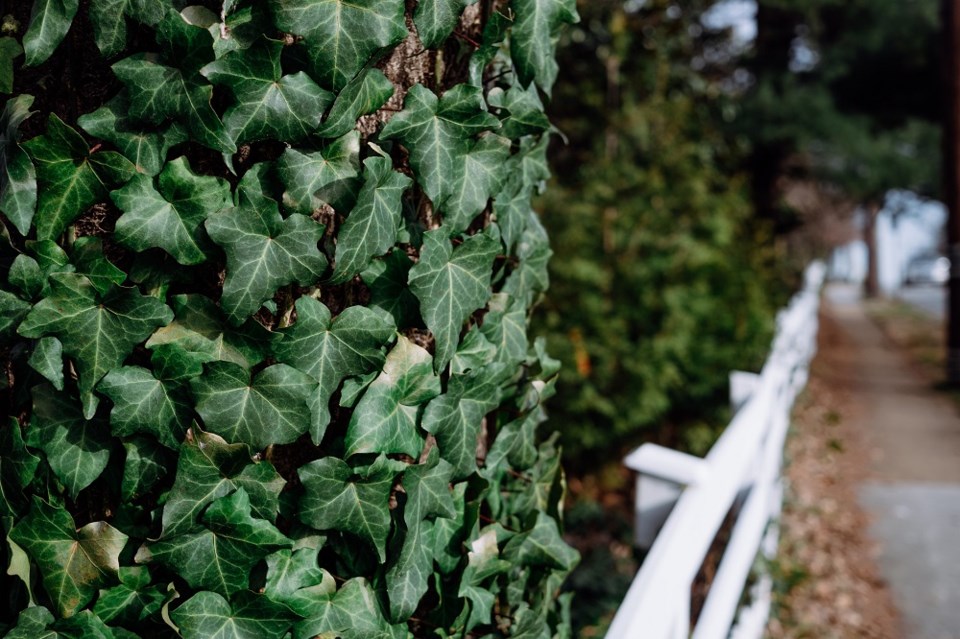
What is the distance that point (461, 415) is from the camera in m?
1.21

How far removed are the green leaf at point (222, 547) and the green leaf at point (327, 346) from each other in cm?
14

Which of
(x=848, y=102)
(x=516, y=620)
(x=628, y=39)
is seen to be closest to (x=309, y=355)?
(x=516, y=620)

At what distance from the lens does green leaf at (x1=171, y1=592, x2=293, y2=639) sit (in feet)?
3.41

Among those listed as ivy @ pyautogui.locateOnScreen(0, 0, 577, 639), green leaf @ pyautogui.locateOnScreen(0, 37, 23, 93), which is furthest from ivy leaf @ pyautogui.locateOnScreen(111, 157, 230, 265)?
green leaf @ pyautogui.locateOnScreen(0, 37, 23, 93)

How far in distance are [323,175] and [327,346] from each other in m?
0.24

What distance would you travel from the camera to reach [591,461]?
537 cm

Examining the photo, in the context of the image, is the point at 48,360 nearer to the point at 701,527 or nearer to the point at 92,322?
the point at 92,322

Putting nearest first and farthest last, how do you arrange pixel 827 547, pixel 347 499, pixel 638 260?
pixel 347 499, pixel 827 547, pixel 638 260

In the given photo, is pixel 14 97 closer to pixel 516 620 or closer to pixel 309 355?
pixel 309 355

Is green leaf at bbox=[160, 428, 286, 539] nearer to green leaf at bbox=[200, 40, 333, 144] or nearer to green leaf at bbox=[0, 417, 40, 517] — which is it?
green leaf at bbox=[0, 417, 40, 517]

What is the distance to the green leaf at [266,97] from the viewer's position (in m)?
1.00

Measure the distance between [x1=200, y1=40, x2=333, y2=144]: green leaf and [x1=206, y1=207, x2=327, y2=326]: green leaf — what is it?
0.11m

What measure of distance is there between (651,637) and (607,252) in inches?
159

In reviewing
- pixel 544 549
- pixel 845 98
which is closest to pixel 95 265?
pixel 544 549
